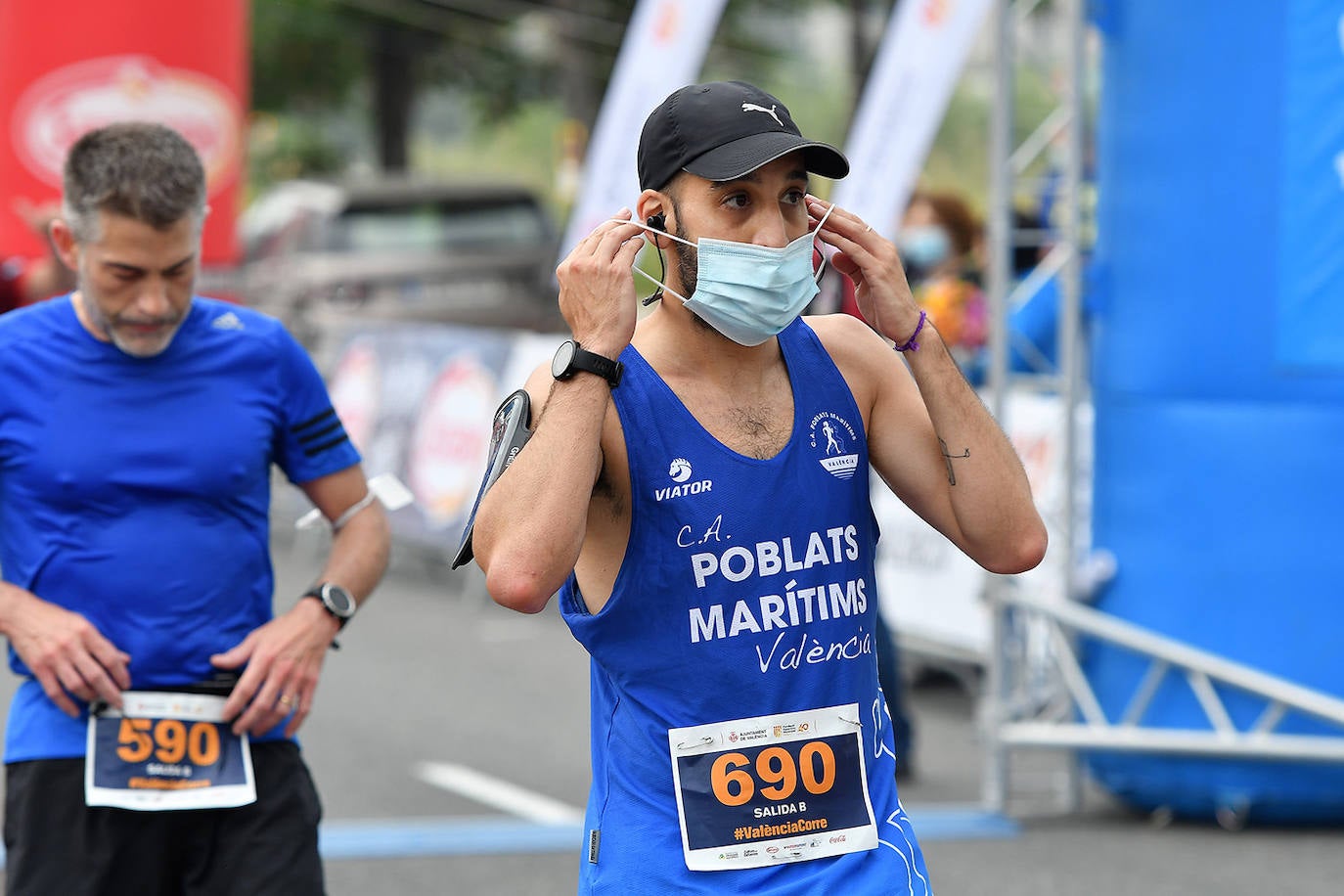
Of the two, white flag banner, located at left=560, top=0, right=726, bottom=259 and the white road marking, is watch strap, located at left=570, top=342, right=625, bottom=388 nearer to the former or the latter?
the white road marking

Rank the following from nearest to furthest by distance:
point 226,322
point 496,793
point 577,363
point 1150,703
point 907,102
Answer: point 577,363 → point 226,322 → point 1150,703 → point 496,793 → point 907,102

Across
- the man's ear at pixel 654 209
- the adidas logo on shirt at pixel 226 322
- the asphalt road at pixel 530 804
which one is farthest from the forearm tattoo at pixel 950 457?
the asphalt road at pixel 530 804

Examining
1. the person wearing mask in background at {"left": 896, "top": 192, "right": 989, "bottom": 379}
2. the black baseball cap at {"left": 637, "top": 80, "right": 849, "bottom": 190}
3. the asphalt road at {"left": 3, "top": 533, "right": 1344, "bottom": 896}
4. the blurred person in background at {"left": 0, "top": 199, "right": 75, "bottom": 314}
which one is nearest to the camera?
the black baseball cap at {"left": 637, "top": 80, "right": 849, "bottom": 190}

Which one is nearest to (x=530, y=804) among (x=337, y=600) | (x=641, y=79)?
(x=337, y=600)

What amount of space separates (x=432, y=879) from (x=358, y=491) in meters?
2.43

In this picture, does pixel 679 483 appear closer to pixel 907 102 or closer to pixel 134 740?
pixel 134 740

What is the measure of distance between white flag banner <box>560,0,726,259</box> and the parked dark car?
6352mm

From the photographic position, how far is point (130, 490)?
379 centimetres

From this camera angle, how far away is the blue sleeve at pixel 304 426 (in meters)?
4.00

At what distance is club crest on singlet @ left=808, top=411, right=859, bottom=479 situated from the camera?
3.15 metres

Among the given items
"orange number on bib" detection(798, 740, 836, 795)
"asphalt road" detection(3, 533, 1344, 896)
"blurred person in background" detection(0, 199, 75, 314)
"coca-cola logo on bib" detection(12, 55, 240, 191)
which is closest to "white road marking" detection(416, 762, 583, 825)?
"asphalt road" detection(3, 533, 1344, 896)

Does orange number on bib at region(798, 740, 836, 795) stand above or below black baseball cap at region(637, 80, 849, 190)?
below

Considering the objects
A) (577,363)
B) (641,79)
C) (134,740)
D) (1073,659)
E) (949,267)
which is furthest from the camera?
(641,79)

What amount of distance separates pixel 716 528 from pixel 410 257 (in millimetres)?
15219
